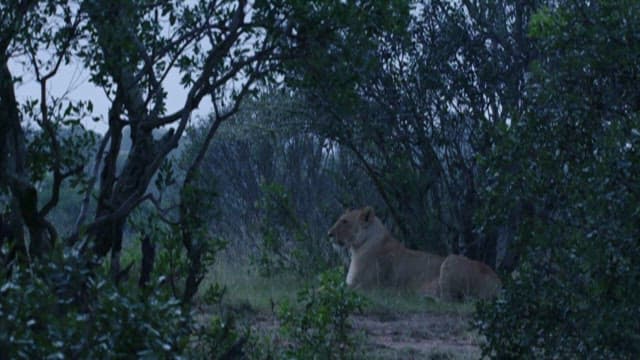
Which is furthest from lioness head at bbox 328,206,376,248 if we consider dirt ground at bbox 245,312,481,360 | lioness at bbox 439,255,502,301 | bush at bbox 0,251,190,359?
bush at bbox 0,251,190,359

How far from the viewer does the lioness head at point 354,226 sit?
12.7 meters

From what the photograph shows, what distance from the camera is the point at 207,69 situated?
629cm

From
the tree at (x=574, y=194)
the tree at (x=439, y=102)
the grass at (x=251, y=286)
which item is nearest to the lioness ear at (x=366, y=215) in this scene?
the tree at (x=439, y=102)

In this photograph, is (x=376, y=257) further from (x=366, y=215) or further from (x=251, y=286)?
(x=251, y=286)

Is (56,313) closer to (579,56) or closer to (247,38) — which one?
(247,38)

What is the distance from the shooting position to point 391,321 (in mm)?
10375

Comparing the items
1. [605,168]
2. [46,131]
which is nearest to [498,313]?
[605,168]

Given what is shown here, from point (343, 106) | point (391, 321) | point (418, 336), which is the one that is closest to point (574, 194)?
point (343, 106)

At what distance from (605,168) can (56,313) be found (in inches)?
101

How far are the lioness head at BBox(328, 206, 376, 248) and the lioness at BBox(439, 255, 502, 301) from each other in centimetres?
106

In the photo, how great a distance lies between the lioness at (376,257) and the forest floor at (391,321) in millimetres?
330

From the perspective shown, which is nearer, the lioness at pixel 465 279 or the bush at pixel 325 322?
the bush at pixel 325 322

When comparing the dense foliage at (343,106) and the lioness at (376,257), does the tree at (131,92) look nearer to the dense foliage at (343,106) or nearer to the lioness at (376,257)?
the dense foliage at (343,106)

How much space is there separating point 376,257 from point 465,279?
1.22 m
